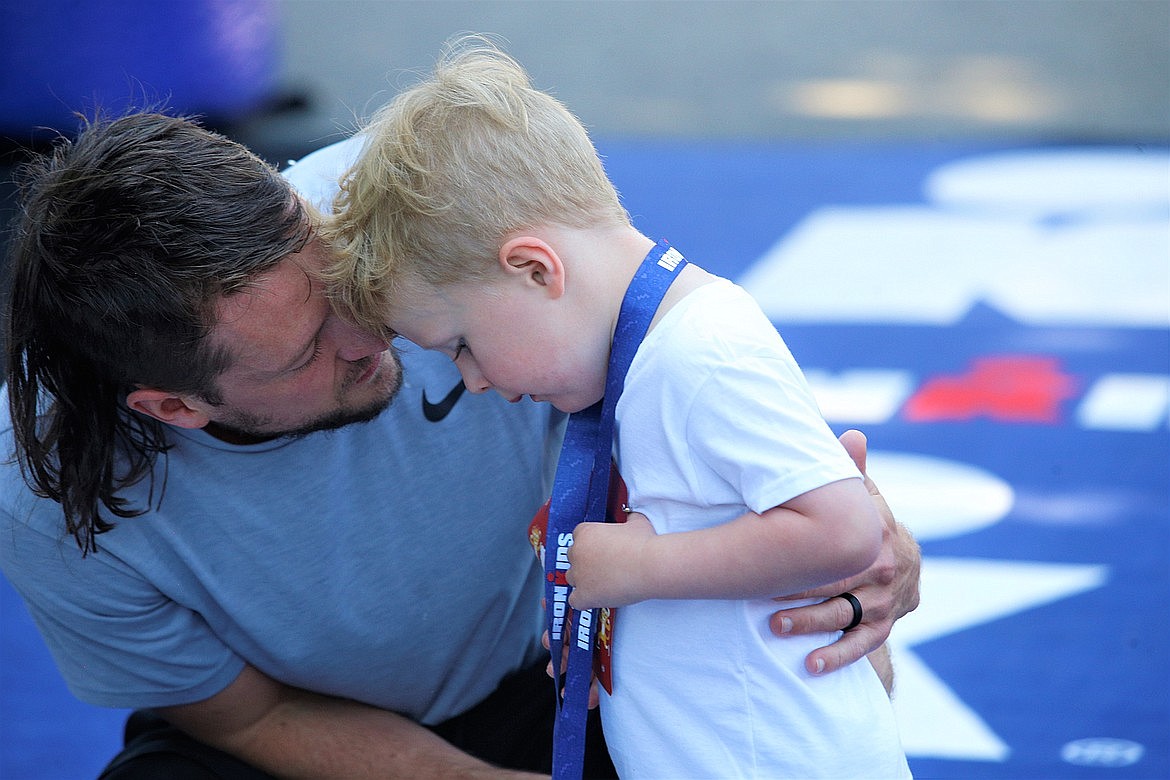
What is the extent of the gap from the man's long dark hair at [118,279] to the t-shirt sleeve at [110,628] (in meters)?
0.07

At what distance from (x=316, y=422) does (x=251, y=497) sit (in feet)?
0.50

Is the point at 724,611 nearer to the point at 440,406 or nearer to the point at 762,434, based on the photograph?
the point at 762,434

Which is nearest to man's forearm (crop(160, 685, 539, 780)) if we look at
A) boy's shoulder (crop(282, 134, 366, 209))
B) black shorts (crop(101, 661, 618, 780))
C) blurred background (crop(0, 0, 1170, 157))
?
black shorts (crop(101, 661, 618, 780))

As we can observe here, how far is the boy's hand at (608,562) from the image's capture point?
43.8 inches

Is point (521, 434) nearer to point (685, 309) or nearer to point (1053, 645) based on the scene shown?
point (685, 309)

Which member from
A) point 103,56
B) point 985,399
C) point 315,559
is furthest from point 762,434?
point 103,56

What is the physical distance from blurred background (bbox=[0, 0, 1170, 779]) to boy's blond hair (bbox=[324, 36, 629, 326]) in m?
0.27

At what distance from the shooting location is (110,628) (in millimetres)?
1550

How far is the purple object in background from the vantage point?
154 inches

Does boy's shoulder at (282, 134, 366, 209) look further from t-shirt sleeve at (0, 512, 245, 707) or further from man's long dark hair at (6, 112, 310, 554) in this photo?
t-shirt sleeve at (0, 512, 245, 707)

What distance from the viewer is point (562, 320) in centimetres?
116

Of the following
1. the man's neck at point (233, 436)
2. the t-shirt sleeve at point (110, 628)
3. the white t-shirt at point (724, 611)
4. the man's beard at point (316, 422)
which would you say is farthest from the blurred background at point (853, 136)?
the t-shirt sleeve at point (110, 628)

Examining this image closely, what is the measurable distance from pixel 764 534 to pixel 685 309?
23 centimetres

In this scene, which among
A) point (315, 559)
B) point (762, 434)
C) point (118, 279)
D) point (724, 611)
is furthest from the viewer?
point (315, 559)
